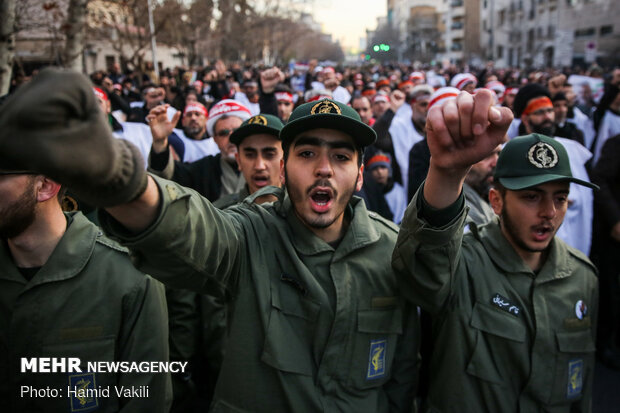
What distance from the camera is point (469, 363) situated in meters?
2.03

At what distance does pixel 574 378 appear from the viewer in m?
2.11

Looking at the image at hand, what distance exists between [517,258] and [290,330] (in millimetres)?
1116

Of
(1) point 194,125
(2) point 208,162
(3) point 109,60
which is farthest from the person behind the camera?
(3) point 109,60

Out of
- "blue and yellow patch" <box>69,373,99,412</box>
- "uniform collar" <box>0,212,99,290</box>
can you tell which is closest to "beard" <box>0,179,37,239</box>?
"uniform collar" <box>0,212,99,290</box>

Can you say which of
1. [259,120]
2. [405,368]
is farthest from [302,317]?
[259,120]

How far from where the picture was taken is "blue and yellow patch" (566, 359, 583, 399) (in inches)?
81.9

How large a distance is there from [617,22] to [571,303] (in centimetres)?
4919

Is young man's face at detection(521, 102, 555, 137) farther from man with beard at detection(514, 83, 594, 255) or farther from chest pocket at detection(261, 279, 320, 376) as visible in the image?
chest pocket at detection(261, 279, 320, 376)

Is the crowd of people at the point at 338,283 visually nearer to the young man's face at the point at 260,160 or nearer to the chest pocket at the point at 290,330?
the chest pocket at the point at 290,330

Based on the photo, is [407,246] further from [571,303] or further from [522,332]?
[571,303]

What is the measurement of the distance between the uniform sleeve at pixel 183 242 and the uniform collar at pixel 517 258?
1.25 m

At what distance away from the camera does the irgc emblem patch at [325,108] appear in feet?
6.33

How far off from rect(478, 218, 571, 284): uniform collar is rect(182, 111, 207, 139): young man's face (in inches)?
181

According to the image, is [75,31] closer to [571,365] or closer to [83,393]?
[83,393]
